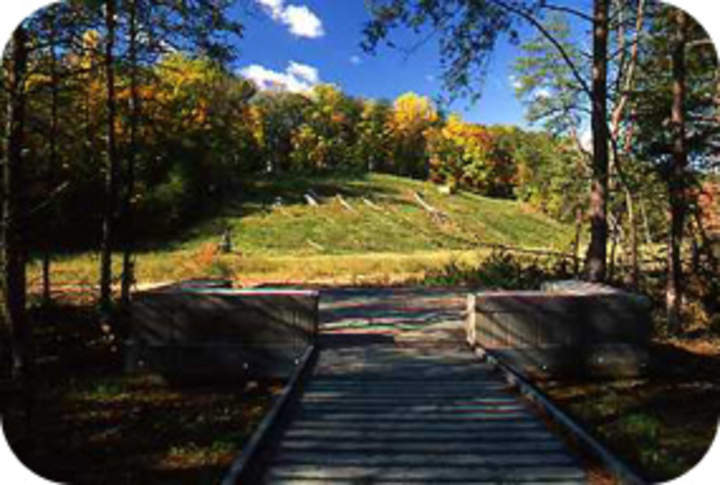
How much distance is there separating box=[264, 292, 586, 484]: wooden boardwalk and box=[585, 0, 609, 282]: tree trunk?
10.0 ft

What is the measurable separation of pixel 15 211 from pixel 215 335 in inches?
102

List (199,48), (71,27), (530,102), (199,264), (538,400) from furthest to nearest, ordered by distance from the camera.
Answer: (530,102) → (199,264) → (199,48) → (71,27) → (538,400)

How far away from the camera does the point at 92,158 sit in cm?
679

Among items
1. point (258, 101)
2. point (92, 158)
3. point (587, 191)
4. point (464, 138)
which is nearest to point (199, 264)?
point (92, 158)

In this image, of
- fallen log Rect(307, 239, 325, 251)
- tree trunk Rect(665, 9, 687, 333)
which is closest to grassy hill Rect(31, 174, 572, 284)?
fallen log Rect(307, 239, 325, 251)

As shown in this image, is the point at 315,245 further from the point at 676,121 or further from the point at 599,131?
the point at 676,121

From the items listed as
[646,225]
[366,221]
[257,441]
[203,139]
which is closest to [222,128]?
[203,139]

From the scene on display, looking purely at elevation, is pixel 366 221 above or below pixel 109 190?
below

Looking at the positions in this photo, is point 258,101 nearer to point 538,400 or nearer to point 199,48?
point 199,48

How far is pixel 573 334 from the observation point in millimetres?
5879

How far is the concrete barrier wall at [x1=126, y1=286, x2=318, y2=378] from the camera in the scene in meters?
5.79

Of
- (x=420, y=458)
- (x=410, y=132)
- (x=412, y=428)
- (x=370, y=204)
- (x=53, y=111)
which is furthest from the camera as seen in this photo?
(x=370, y=204)

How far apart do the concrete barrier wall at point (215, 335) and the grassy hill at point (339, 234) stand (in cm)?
132

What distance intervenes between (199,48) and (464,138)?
3708 mm
